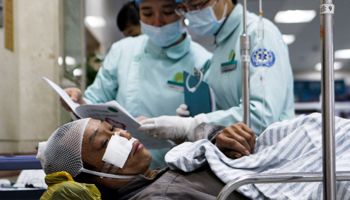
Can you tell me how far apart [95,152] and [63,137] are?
0.45ft

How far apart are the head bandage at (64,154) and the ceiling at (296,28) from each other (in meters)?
2.75

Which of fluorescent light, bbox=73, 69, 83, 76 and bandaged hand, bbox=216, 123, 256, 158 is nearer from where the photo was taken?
bandaged hand, bbox=216, 123, 256, 158

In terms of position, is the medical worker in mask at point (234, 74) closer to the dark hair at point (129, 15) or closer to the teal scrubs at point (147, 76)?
the teal scrubs at point (147, 76)

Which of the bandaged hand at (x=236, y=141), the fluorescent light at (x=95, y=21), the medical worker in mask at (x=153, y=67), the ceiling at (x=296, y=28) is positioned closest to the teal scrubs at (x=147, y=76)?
the medical worker in mask at (x=153, y=67)

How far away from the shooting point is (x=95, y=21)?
22.0 ft

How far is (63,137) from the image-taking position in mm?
1352

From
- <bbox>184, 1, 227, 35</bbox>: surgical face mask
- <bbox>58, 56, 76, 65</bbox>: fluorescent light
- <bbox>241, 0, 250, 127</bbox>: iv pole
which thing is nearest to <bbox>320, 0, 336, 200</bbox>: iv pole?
<bbox>241, 0, 250, 127</bbox>: iv pole

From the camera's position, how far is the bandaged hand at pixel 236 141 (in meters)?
1.28

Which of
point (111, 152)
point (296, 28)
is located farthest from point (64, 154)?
point (296, 28)

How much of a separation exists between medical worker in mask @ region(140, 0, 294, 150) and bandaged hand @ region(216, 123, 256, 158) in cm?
32

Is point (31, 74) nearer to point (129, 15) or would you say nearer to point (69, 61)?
point (69, 61)

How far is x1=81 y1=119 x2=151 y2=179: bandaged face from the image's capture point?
1343 millimetres

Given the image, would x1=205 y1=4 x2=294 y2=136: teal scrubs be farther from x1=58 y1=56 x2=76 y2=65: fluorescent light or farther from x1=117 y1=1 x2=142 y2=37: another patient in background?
x1=58 y1=56 x2=76 y2=65: fluorescent light

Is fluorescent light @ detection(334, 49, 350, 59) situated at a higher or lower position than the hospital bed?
higher
